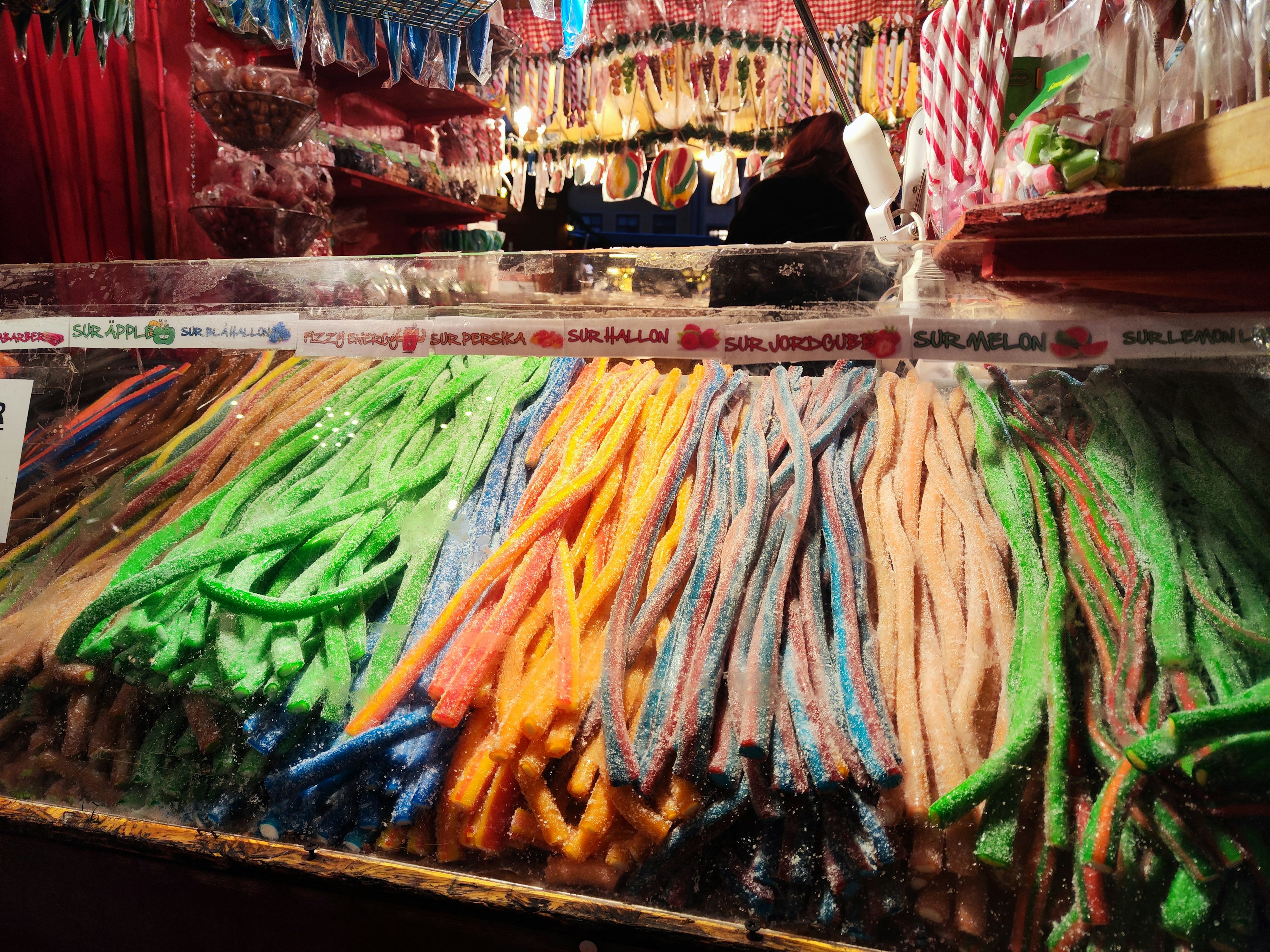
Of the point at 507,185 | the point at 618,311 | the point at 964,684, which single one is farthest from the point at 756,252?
the point at 507,185

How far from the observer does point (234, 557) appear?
2.97 feet

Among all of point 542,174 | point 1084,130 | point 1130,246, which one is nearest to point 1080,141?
point 1084,130

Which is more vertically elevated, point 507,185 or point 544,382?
point 507,185

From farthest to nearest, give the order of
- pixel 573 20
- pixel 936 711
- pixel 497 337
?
1. pixel 573 20
2. pixel 497 337
3. pixel 936 711

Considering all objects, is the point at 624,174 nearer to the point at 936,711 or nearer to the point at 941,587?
the point at 941,587

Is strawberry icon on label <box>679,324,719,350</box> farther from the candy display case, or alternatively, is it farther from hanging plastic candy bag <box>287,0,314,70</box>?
hanging plastic candy bag <box>287,0,314,70</box>

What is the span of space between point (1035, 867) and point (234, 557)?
0.92 metres

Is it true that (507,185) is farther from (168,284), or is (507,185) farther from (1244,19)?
(1244,19)

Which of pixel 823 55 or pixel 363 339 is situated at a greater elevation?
pixel 823 55

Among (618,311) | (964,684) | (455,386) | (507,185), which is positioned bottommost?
(964,684)

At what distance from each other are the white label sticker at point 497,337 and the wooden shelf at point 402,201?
2.42 metres

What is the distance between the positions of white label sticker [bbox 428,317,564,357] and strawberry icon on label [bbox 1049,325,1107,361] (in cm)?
59

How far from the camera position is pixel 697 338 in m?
0.92

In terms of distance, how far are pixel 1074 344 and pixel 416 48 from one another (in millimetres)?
2501
